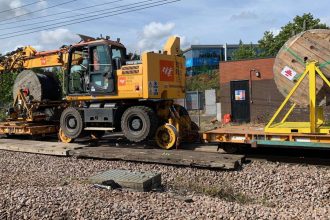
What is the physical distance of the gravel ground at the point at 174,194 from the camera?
5.63 m

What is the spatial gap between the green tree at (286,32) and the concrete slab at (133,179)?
26.9 m

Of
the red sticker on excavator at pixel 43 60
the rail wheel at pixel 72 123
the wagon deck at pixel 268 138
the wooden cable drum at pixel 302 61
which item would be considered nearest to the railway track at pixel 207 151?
the wagon deck at pixel 268 138

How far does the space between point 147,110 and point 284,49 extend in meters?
4.04

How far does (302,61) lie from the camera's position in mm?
9023

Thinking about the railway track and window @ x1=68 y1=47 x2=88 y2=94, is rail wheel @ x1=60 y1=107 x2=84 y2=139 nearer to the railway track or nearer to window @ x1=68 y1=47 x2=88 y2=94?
the railway track

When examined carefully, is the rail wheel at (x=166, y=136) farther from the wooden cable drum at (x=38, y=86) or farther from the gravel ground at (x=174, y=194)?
the wooden cable drum at (x=38, y=86)

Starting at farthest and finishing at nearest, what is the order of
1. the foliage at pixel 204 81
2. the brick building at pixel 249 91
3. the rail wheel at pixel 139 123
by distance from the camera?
the foliage at pixel 204 81 < the brick building at pixel 249 91 < the rail wheel at pixel 139 123

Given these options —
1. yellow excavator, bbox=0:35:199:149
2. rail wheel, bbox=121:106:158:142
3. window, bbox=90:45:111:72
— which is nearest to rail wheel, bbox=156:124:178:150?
yellow excavator, bbox=0:35:199:149

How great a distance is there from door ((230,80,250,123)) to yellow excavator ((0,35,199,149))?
11.2 m

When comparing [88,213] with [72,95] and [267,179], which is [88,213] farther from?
[72,95]

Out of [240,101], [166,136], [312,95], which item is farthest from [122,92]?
[240,101]

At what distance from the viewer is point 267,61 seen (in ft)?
72.3

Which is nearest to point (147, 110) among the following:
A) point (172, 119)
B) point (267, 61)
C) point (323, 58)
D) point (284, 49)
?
point (172, 119)

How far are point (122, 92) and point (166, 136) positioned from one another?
1.85 metres
